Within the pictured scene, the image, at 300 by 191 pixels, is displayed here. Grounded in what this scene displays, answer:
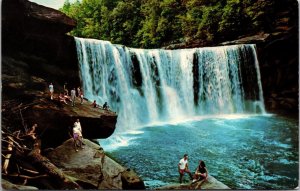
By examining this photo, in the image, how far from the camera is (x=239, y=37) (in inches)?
645

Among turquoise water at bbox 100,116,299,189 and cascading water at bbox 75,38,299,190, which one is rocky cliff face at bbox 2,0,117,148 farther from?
turquoise water at bbox 100,116,299,189

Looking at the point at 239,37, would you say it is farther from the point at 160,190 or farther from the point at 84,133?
the point at 160,190

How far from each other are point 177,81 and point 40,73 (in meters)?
5.96

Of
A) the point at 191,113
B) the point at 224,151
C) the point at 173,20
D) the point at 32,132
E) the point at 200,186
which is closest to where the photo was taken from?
the point at 200,186

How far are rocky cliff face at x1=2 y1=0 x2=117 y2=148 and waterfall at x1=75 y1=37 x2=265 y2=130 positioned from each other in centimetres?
157

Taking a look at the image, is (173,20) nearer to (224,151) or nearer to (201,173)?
(224,151)

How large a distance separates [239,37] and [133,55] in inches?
196

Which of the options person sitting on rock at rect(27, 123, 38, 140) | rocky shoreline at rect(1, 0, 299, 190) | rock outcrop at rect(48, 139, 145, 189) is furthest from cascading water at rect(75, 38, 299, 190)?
person sitting on rock at rect(27, 123, 38, 140)

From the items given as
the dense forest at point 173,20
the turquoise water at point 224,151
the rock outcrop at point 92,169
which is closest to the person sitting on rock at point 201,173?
the turquoise water at point 224,151

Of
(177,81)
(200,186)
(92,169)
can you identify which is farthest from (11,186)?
(177,81)

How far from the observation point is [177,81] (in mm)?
15164

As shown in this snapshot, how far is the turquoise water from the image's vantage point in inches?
306

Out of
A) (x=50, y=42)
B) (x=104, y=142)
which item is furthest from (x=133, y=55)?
(x=104, y=142)

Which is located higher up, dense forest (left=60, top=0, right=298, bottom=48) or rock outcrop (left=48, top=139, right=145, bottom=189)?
dense forest (left=60, top=0, right=298, bottom=48)
